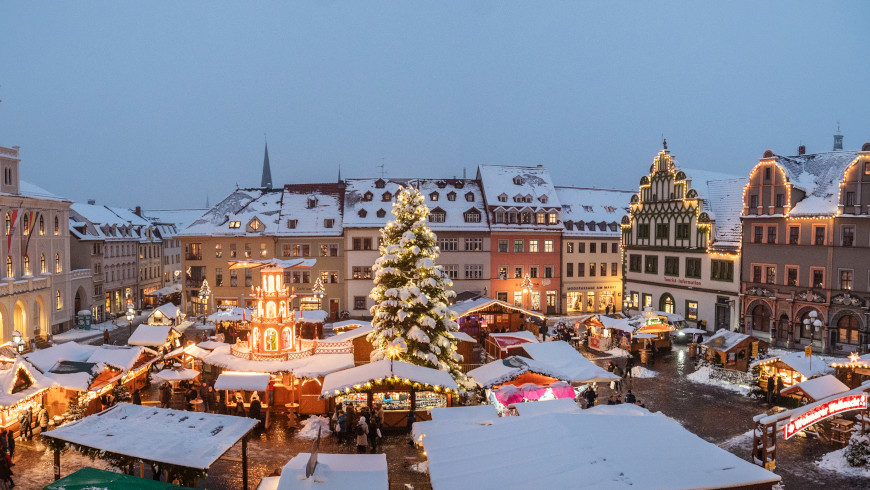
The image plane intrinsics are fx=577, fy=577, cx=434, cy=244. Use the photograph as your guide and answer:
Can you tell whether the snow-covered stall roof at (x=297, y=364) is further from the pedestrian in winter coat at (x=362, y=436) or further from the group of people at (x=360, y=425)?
the pedestrian in winter coat at (x=362, y=436)

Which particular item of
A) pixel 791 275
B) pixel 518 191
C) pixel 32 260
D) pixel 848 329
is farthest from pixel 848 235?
pixel 32 260

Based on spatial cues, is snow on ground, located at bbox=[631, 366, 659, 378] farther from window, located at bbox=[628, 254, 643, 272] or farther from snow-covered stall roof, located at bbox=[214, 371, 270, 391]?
window, located at bbox=[628, 254, 643, 272]

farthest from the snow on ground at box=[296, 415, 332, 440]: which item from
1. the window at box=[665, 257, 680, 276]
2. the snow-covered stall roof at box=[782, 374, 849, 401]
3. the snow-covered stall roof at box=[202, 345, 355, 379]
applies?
the window at box=[665, 257, 680, 276]

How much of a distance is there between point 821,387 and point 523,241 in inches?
1329

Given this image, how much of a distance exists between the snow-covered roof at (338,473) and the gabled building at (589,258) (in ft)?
146

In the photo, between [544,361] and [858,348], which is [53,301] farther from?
[858,348]

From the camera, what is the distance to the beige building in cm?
4050

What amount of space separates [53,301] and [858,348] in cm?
5753

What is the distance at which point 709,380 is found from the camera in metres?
30.3

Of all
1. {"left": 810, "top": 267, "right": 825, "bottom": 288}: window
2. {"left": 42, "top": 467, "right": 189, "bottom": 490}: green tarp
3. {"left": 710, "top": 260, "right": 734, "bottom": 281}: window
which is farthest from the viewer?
{"left": 710, "top": 260, "right": 734, "bottom": 281}: window

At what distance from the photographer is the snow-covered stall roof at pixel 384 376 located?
71.5 ft

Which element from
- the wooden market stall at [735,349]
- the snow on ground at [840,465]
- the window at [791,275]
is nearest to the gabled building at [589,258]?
the window at [791,275]

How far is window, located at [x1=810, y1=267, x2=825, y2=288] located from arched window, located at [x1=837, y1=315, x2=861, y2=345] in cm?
240

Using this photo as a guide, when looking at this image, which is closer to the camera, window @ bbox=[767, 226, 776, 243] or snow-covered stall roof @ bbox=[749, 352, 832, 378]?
snow-covered stall roof @ bbox=[749, 352, 832, 378]
